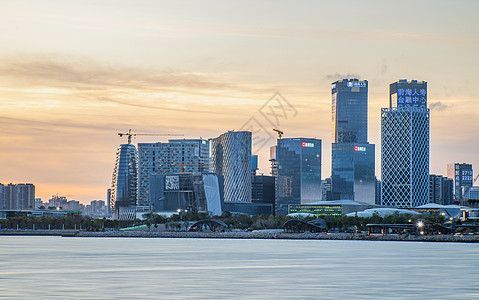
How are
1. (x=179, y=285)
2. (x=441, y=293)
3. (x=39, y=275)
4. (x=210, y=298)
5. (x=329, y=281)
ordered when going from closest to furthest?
(x=210, y=298)
(x=441, y=293)
(x=179, y=285)
(x=329, y=281)
(x=39, y=275)

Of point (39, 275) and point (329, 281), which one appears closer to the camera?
point (329, 281)

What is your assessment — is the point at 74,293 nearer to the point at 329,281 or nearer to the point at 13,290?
the point at 13,290

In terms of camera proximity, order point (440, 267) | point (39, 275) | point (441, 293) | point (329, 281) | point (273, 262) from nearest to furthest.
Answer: point (441, 293) → point (329, 281) → point (39, 275) → point (440, 267) → point (273, 262)

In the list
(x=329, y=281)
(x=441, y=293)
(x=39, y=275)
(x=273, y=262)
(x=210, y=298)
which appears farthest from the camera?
(x=273, y=262)

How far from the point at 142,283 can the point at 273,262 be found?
42177mm

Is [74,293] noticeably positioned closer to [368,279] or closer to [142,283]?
[142,283]

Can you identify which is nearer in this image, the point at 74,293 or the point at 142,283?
the point at 74,293

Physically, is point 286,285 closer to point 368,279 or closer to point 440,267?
point 368,279

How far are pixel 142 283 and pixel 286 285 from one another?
15.4 m

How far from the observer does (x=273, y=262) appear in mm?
117750

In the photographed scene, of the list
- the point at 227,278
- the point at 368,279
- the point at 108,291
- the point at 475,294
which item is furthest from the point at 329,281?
the point at 108,291

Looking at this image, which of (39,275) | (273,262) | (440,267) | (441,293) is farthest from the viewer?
(273,262)

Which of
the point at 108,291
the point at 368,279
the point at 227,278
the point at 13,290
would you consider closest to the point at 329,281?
the point at 368,279

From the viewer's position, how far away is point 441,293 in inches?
2741
